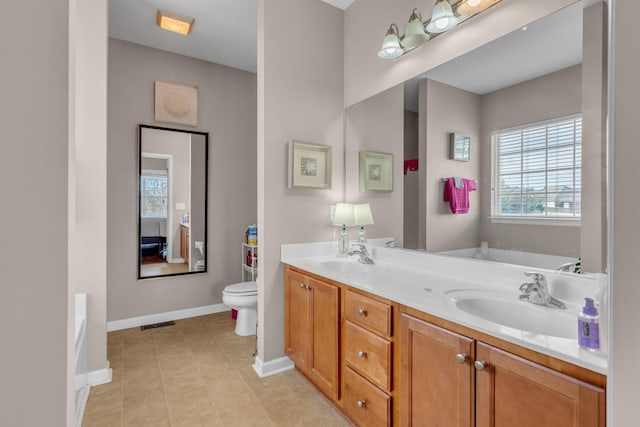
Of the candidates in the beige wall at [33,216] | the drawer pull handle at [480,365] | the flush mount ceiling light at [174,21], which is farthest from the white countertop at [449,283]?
the flush mount ceiling light at [174,21]

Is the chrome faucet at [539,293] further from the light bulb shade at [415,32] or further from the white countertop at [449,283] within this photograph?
the light bulb shade at [415,32]

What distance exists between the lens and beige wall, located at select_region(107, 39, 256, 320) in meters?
3.02

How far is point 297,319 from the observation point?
7.03 ft

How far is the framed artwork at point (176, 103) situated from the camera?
10.4ft

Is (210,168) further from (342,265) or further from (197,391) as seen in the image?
(197,391)

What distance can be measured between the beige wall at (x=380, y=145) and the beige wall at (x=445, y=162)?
218 mm

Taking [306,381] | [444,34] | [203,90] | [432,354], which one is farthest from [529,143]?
[203,90]

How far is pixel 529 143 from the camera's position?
1474 mm

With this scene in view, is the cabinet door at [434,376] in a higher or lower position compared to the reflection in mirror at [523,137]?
lower

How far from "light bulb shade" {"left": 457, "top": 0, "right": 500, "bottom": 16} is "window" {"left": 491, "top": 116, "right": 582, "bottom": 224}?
642mm

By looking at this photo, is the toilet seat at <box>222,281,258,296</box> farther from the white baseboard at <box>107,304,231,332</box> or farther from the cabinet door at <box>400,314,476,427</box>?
the cabinet door at <box>400,314,476,427</box>

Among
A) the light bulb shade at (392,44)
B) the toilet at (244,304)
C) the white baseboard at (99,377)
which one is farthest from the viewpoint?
the toilet at (244,304)

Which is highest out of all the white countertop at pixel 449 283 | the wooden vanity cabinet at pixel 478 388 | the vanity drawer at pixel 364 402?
the white countertop at pixel 449 283

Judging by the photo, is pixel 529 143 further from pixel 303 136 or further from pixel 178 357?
pixel 178 357
